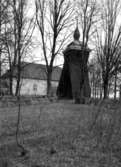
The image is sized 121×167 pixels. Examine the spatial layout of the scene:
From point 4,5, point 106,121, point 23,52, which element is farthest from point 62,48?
point 106,121

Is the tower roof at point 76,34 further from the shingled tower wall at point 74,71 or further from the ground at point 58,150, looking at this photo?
the ground at point 58,150

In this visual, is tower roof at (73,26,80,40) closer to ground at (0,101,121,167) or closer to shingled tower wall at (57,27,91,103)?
shingled tower wall at (57,27,91,103)

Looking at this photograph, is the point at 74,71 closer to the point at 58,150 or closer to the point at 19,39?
the point at 19,39

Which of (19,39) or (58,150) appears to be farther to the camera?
(19,39)

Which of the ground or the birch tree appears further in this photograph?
the birch tree

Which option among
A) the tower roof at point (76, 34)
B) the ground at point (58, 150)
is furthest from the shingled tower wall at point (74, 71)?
the ground at point (58, 150)

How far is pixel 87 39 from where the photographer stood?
54.3ft

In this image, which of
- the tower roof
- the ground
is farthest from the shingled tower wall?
the ground

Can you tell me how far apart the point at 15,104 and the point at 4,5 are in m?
7.57

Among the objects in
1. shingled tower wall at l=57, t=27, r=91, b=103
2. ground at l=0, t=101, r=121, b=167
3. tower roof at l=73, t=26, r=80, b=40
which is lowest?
ground at l=0, t=101, r=121, b=167

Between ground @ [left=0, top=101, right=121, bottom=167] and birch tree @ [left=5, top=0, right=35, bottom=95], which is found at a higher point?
birch tree @ [left=5, top=0, right=35, bottom=95]

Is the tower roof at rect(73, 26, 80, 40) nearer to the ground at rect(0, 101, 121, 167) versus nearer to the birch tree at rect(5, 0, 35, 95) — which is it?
the birch tree at rect(5, 0, 35, 95)

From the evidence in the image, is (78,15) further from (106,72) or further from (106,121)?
(106,121)

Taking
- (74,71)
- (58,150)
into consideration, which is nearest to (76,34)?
(74,71)
